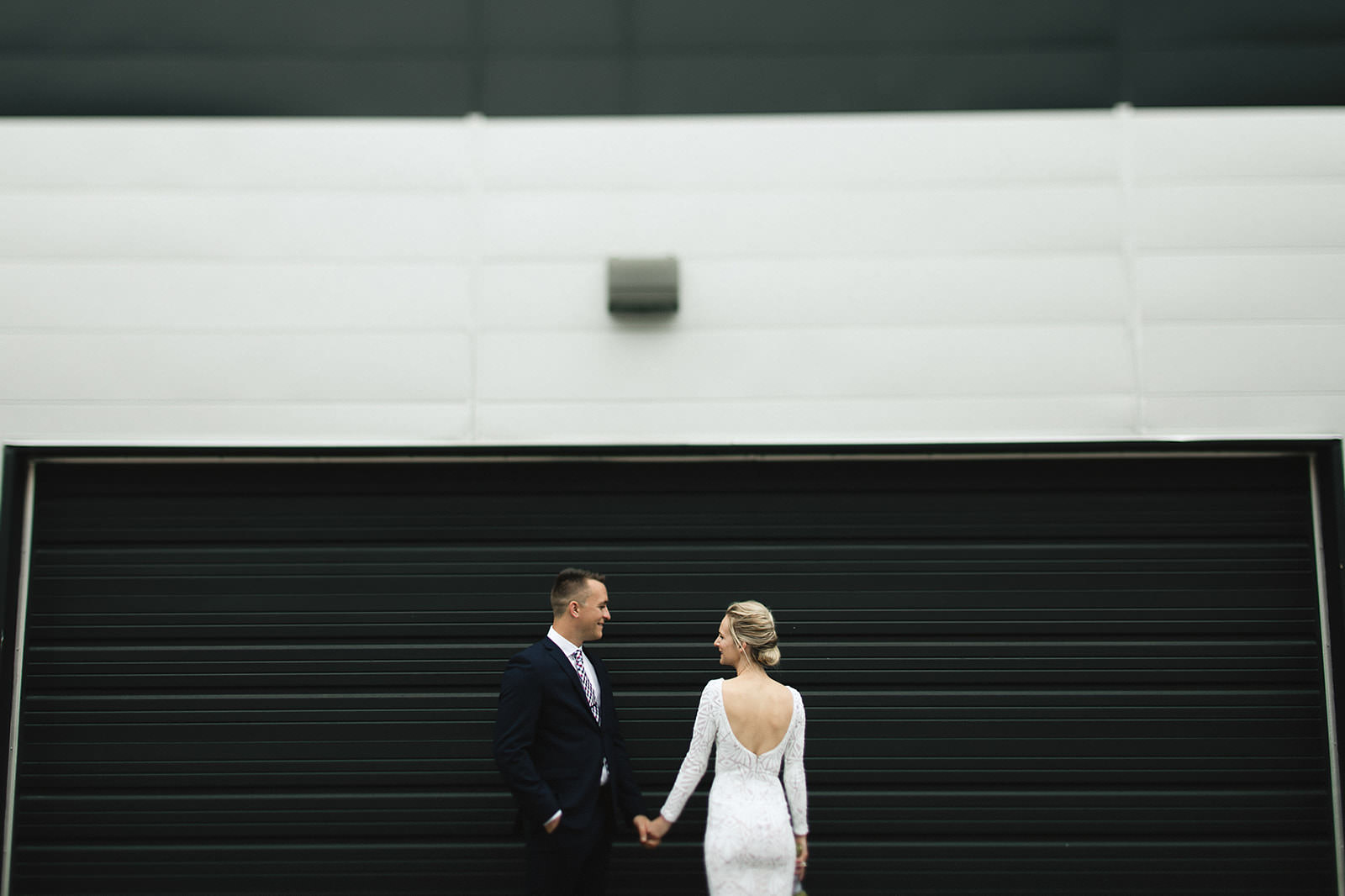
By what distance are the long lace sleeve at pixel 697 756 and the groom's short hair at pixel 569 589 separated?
2.16ft

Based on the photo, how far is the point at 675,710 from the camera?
414cm

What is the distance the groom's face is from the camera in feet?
11.8

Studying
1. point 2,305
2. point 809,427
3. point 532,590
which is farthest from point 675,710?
point 2,305

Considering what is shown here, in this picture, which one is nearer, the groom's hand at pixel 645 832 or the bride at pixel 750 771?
the bride at pixel 750 771

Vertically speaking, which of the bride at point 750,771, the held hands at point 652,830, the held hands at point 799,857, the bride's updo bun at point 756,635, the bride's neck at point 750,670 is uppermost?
the bride's updo bun at point 756,635

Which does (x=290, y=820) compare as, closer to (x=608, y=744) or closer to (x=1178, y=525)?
(x=608, y=744)

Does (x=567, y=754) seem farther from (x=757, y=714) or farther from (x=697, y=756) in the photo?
(x=757, y=714)

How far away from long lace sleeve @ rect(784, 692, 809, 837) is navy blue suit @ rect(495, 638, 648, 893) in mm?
652

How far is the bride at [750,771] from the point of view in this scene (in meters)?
3.15

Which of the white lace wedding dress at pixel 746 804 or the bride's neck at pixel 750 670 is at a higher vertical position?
the bride's neck at pixel 750 670

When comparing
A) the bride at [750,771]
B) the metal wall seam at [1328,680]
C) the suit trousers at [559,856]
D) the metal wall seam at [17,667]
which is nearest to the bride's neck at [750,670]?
the bride at [750,771]

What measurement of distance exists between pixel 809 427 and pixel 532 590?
1552mm

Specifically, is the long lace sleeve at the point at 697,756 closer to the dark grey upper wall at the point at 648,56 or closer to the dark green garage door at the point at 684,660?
the dark green garage door at the point at 684,660

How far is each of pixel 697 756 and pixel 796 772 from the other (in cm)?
38
